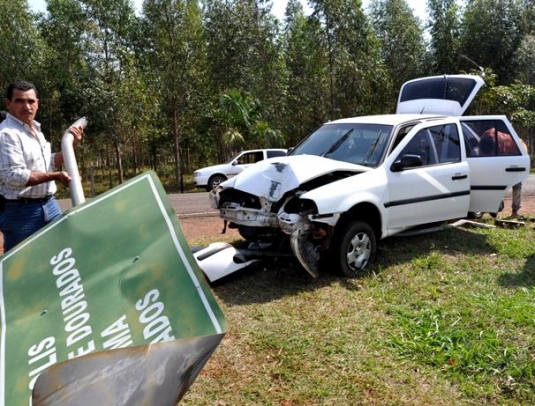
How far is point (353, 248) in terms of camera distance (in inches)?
205

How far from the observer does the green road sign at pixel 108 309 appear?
1.04m

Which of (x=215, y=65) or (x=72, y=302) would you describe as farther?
(x=215, y=65)

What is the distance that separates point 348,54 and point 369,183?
2313 cm

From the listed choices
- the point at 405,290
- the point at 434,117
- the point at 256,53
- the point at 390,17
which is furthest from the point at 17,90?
the point at 390,17

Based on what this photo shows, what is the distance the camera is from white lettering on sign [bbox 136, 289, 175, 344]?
1.16m

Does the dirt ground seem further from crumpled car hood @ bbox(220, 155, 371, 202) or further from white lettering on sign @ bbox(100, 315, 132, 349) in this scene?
white lettering on sign @ bbox(100, 315, 132, 349)

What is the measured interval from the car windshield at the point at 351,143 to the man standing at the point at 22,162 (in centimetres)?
347

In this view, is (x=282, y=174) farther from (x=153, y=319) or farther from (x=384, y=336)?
(x=153, y=319)

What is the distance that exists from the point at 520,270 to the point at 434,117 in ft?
7.34

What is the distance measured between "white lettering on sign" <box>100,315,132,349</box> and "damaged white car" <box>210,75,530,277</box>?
3.48 meters

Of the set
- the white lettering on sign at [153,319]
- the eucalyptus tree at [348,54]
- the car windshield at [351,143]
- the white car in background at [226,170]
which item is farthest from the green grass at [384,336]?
the eucalyptus tree at [348,54]

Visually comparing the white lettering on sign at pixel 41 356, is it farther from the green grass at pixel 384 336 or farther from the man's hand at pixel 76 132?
the green grass at pixel 384 336

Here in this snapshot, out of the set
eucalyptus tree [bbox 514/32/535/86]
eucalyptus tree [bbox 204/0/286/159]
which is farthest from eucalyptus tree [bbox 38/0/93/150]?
eucalyptus tree [bbox 514/32/535/86]

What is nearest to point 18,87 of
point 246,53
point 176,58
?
point 176,58
